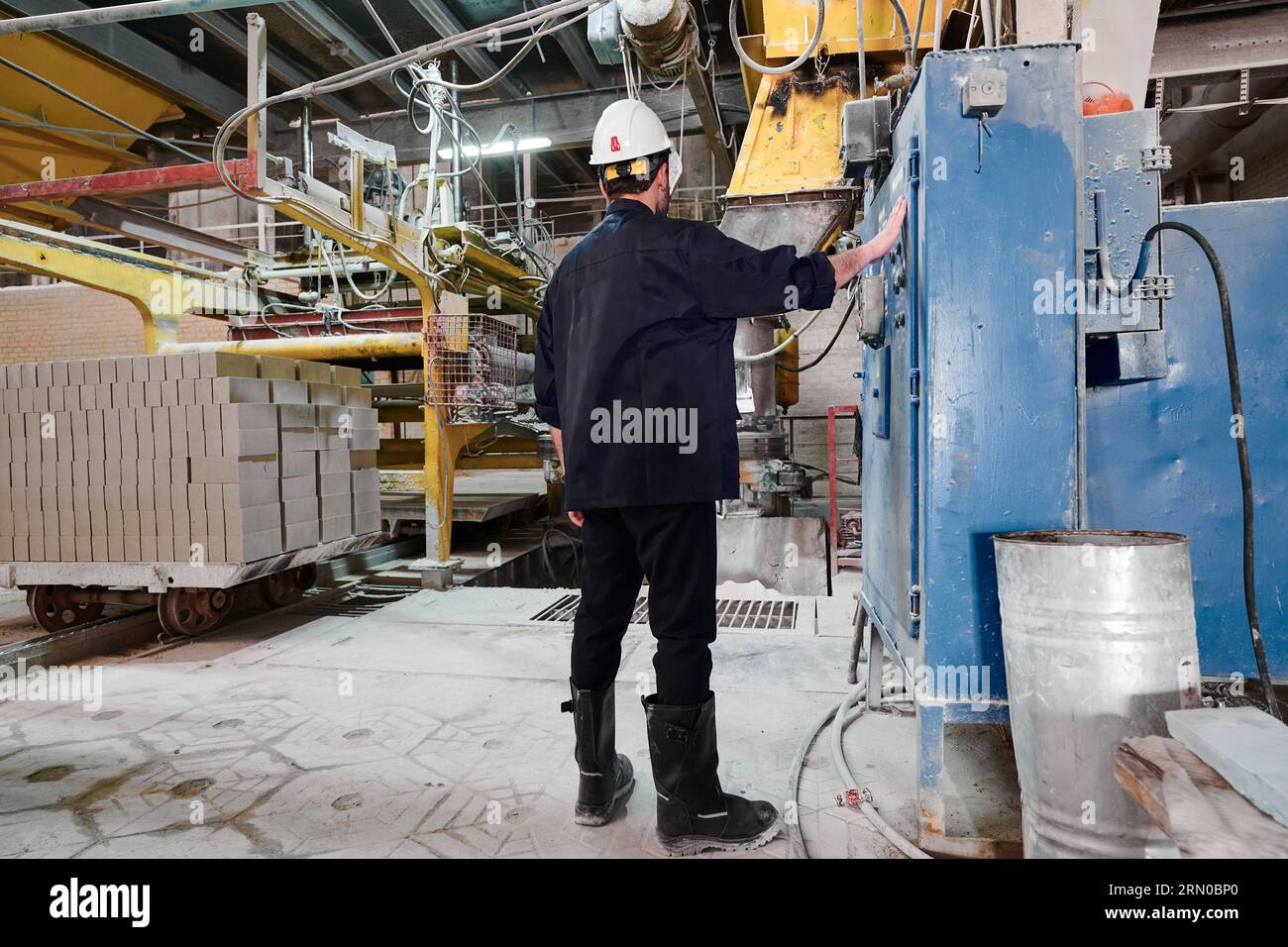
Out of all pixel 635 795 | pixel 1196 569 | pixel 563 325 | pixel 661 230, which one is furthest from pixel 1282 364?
pixel 635 795

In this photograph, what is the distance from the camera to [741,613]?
178 inches

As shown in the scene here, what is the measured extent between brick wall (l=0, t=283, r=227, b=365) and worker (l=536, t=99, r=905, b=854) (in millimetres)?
13657

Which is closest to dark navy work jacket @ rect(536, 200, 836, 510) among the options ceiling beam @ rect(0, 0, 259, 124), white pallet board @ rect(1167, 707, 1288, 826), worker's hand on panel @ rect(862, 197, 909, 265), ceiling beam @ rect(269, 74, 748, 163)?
worker's hand on panel @ rect(862, 197, 909, 265)

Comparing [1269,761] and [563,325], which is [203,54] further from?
[1269,761]

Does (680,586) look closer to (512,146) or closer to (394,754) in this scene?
(394,754)

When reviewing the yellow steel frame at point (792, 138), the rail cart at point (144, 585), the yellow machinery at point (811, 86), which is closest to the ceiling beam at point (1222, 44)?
the yellow machinery at point (811, 86)

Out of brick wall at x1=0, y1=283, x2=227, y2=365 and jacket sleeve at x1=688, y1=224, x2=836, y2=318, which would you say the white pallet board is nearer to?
jacket sleeve at x1=688, y1=224, x2=836, y2=318

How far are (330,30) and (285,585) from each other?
4.18 meters

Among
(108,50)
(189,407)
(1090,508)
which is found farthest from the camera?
(108,50)

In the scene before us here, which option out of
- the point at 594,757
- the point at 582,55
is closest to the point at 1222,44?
the point at 594,757

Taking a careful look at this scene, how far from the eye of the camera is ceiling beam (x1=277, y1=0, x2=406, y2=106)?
5.20 m

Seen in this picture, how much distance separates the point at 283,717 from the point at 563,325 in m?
2.12

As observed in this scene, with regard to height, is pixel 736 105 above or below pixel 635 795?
above

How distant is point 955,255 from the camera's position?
1.87 metres
